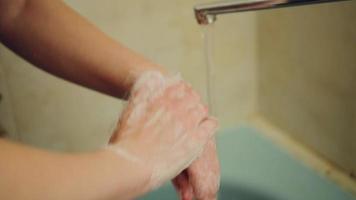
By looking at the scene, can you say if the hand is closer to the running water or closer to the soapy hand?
the soapy hand

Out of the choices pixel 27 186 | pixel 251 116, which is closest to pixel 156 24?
pixel 251 116

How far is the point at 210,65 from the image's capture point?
1202 millimetres

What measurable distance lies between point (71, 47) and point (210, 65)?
540 millimetres

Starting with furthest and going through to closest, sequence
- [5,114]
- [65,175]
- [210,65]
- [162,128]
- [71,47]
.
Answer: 1. [210,65]
2. [5,114]
3. [71,47]
4. [162,128]
5. [65,175]

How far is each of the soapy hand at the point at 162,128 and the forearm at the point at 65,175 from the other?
0.06 ft

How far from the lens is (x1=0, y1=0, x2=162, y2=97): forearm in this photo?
2.31 feet

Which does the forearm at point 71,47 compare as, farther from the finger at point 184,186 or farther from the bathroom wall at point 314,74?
the bathroom wall at point 314,74

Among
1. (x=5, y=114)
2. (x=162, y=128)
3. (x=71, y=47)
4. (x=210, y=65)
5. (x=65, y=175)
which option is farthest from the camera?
(x=210, y=65)

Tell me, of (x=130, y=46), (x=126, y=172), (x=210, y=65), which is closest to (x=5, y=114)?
(x=130, y=46)

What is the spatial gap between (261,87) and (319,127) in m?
0.23

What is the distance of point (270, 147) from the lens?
3.96ft

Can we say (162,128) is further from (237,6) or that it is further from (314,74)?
(314,74)

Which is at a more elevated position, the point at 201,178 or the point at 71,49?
the point at 71,49

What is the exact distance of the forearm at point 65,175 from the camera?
0.45 metres
